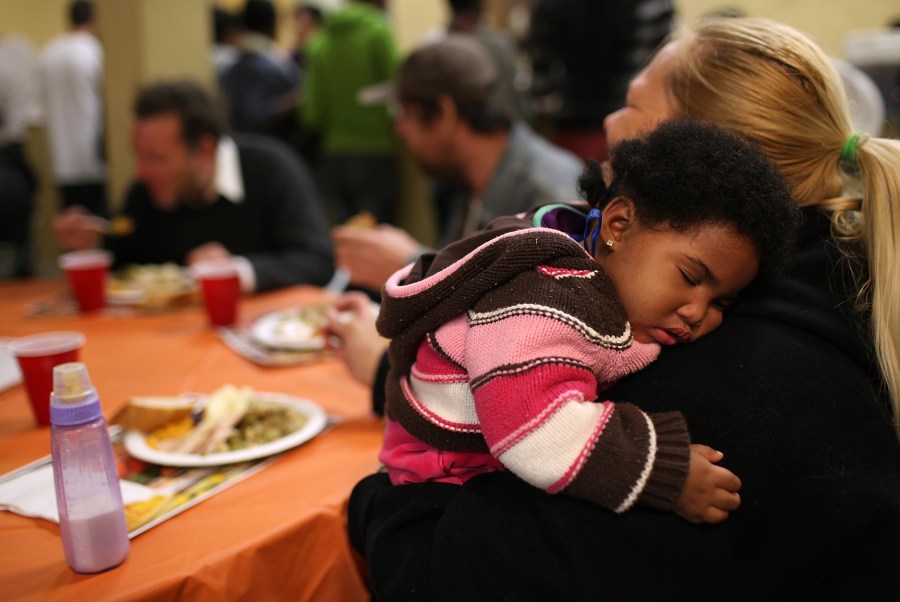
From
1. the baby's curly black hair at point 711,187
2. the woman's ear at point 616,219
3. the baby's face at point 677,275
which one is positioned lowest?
the baby's face at point 677,275

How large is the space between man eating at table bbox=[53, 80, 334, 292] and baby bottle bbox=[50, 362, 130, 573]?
1739mm

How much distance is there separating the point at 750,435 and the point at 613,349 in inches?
8.2

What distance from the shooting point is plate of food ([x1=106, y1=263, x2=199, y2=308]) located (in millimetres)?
2279

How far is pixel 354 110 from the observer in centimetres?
536

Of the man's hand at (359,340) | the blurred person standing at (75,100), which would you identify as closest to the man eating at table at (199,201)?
the man's hand at (359,340)

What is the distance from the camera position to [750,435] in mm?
942

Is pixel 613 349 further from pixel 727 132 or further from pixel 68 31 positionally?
pixel 68 31

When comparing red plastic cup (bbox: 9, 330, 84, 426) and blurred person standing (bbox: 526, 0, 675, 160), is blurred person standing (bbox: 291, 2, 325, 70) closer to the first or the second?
blurred person standing (bbox: 526, 0, 675, 160)

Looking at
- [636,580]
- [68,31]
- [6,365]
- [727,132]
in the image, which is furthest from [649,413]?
[68,31]

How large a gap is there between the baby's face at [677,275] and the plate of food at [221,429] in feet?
2.20

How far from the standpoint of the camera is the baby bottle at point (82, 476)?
3.04 feet

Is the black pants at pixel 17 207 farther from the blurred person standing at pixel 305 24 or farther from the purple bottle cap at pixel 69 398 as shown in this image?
the purple bottle cap at pixel 69 398

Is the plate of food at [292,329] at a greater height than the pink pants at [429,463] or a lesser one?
lesser

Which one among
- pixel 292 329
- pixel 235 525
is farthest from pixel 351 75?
pixel 235 525
